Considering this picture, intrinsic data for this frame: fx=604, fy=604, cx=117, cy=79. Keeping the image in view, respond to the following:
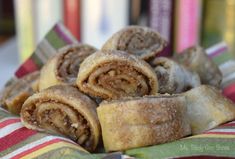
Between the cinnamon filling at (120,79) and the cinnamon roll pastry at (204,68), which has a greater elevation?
the cinnamon filling at (120,79)

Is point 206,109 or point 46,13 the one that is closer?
point 206,109

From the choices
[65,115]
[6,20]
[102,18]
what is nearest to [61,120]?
[65,115]

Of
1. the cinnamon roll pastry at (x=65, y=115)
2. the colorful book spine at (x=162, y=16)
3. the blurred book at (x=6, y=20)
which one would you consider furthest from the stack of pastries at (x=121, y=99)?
the blurred book at (x=6, y=20)

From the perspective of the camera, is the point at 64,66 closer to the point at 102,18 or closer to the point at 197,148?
the point at 197,148

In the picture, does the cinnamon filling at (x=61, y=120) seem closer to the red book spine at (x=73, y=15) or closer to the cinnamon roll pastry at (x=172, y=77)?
Result: the cinnamon roll pastry at (x=172, y=77)

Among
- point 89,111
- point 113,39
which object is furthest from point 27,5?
point 89,111

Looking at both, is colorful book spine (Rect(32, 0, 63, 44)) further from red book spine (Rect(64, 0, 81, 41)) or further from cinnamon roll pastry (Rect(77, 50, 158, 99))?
cinnamon roll pastry (Rect(77, 50, 158, 99))
